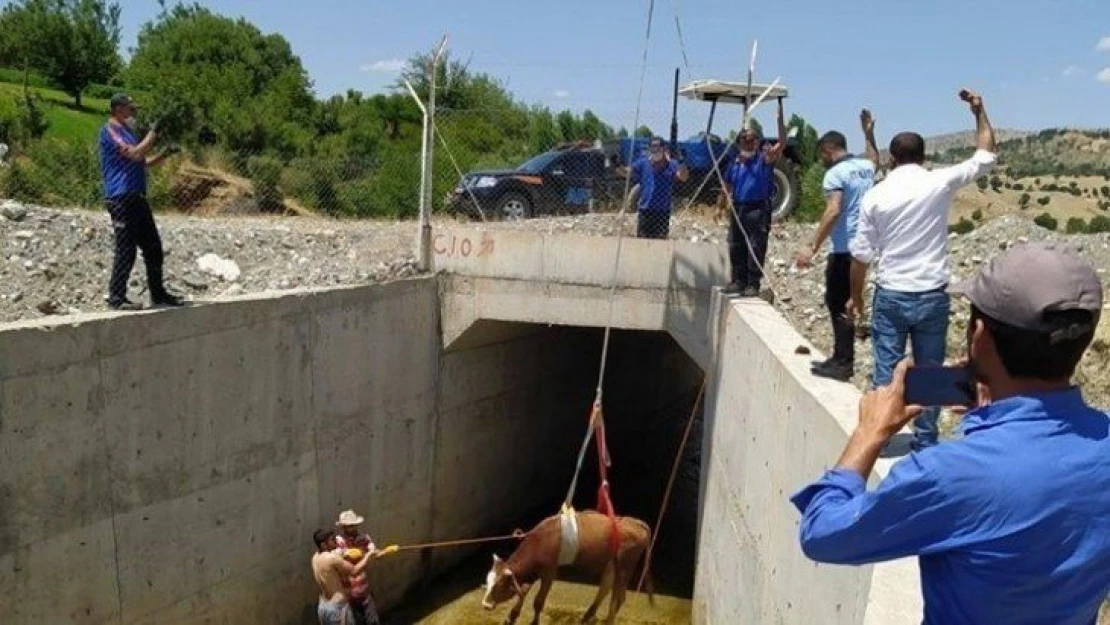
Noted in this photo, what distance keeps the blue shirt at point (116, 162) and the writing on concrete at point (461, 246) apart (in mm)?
4495

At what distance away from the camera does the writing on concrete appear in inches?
459

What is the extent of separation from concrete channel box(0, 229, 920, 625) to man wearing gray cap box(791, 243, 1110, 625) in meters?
1.38

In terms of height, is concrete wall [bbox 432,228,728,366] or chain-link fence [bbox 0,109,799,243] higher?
chain-link fence [bbox 0,109,799,243]

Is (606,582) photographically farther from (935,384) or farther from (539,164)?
(935,384)

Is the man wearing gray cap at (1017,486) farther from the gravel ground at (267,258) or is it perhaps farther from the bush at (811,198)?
the bush at (811,198)

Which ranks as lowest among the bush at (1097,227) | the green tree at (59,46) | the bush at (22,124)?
the bush at (1097,227)

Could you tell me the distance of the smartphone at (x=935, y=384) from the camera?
2.11 meters

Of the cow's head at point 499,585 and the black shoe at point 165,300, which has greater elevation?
the black shoe at point 165,300

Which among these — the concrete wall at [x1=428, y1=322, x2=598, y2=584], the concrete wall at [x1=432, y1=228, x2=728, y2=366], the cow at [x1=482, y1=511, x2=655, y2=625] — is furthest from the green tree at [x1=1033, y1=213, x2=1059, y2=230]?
the cow at [x1=482, y1=511, x2=655, y2=625]

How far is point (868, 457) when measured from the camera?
2.05 metres

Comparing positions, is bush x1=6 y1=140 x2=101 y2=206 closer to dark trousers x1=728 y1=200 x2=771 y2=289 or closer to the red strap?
the red strap

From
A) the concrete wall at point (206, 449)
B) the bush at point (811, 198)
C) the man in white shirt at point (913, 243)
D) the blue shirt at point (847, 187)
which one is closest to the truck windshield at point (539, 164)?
the concrete wall at point (206, 449)

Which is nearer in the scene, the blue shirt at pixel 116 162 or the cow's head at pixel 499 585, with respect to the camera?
the blue shirt at pixel 116 162

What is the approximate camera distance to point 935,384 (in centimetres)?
211
